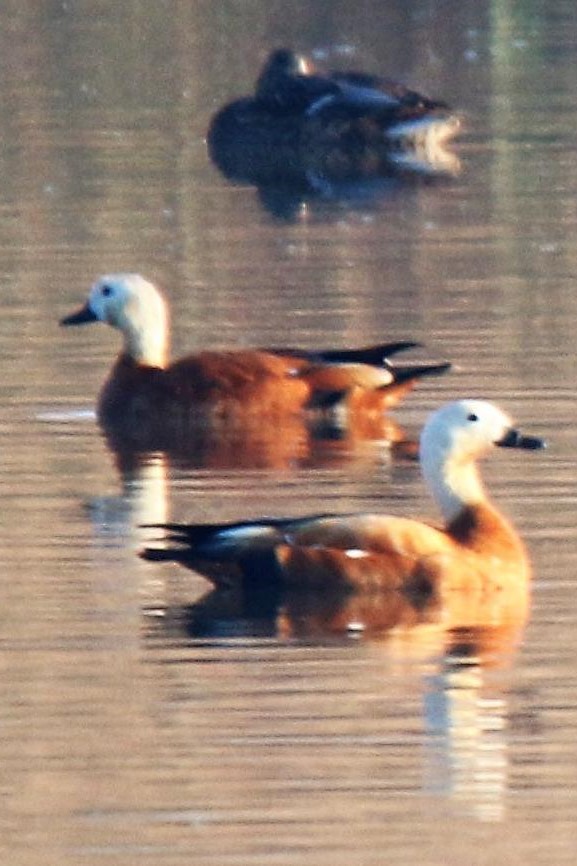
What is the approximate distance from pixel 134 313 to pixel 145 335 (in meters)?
0.16

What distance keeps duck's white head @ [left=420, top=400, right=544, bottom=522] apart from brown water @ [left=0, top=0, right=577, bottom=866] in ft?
1.14

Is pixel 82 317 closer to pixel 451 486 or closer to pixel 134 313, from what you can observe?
pixel 134 313

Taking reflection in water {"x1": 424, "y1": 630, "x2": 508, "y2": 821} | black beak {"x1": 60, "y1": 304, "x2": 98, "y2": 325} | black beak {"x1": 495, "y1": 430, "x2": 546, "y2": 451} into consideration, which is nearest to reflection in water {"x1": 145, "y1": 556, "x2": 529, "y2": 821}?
reflection in water {"x1": 424, "y1": 630, "x2": 508, "y2": 821}

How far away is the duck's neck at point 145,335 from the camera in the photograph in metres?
14.5

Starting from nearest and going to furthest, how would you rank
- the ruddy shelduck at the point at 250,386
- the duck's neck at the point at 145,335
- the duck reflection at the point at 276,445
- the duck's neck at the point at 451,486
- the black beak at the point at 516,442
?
the duck's neck at the point at 451,486 → the black beak at the point at 516,442 → the duck reflection at the point at 276,445 → the ruddy shelduck at the point at 250,386 → the duck's neck at the point at 145,335

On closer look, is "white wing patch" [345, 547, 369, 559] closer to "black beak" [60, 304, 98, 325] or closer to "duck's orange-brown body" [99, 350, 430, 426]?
"duck's orange-brown body" [99, 350, 430, 426]

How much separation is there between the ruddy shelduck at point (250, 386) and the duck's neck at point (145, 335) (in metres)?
0.30

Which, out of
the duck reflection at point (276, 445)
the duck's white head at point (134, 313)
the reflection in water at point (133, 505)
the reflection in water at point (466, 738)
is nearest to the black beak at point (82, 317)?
the duck's white head at point (134, 313)

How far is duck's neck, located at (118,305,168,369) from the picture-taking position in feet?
47.6

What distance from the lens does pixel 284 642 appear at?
9.62 metres

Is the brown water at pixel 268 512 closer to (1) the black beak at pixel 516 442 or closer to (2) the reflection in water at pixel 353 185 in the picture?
(2) the reflection in water at pixel 353 185

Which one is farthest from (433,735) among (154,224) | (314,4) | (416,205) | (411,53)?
(314,4)

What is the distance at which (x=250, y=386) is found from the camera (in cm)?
1397

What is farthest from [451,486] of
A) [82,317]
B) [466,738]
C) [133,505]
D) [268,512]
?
[82,317]
